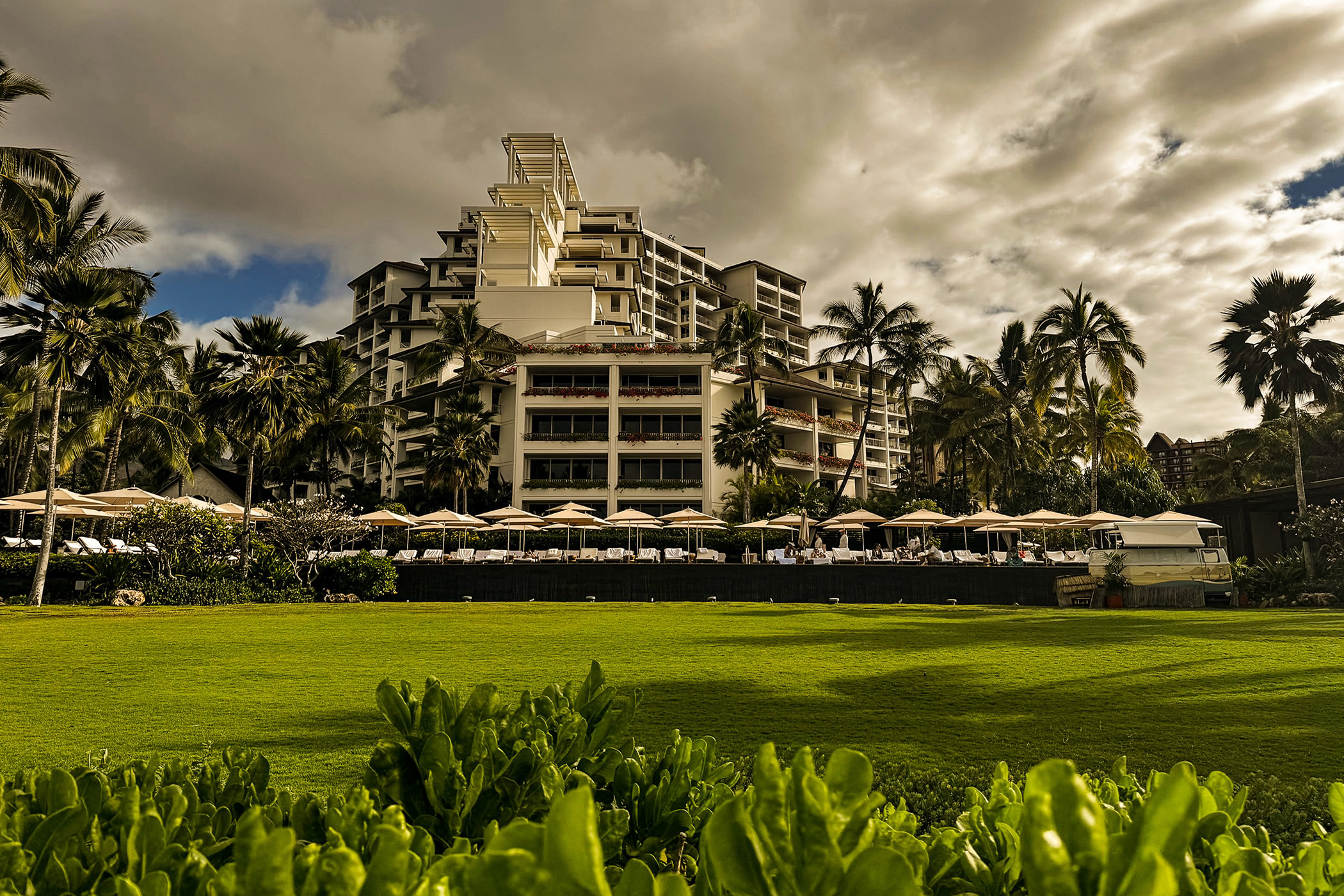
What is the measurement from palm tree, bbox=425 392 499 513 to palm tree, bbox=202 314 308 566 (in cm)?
1471

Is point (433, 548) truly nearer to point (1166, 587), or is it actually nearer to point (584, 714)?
point (1166, 587)

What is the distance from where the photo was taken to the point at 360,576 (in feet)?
79.6

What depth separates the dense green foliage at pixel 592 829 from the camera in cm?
65

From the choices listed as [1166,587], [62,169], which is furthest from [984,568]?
[62,169]

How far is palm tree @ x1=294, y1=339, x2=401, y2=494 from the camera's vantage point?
49188 millimetres

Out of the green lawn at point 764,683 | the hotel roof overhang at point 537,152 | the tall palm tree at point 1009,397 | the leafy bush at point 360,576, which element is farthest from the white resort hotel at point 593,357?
the green lawn at point 764,683

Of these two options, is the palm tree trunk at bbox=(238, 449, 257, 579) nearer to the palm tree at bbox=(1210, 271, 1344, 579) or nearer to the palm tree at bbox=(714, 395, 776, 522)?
the palm tree at bbox=(714, 395, 776, 522)

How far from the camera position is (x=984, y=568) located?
78.9ft

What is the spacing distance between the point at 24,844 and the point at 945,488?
55752mm

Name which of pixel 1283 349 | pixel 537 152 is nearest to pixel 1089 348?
pixel 1283 349

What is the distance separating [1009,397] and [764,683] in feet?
139

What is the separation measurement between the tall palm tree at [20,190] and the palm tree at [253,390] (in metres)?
6.11

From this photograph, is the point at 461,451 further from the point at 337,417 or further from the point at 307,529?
the point at 307,529

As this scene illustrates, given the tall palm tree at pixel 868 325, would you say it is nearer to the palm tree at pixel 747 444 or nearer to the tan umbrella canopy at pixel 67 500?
the palm tree at pixel 747 444
